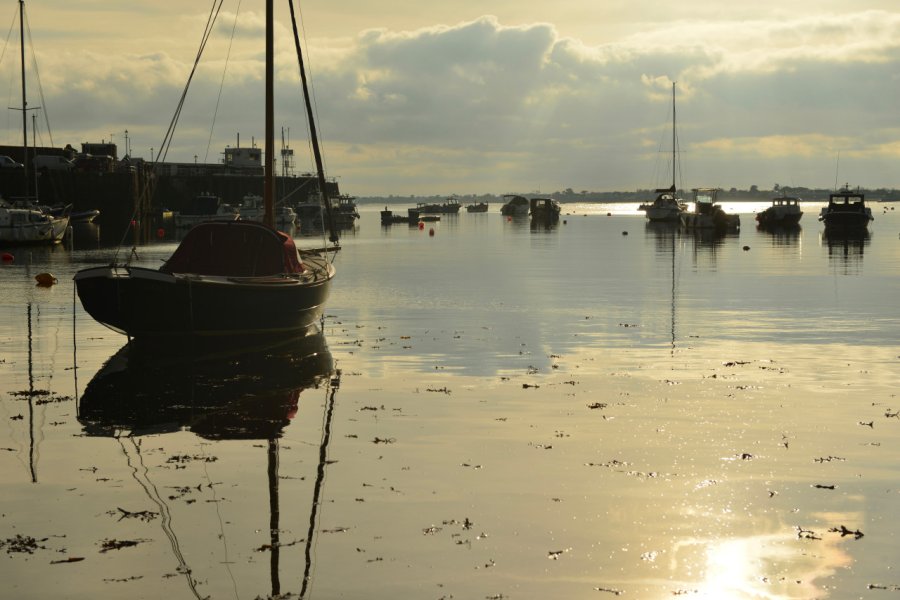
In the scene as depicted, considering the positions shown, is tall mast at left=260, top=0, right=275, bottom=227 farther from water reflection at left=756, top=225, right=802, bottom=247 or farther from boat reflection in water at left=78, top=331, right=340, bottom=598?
water reflection at left=756, top=225, right=802, bottom=247

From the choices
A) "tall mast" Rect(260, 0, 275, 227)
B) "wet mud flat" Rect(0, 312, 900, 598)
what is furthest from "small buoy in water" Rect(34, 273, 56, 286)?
"wet mud flat" Rect(0, 312, 900, 598)

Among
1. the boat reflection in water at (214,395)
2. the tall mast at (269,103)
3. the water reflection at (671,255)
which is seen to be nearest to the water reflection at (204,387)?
the boat reflection in water at (214,395)

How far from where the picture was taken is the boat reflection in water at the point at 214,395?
50.0 feet

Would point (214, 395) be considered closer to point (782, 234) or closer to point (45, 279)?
point (45, 279)

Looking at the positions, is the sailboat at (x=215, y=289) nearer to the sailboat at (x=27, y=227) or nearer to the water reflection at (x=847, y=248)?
the water reflection at (x=847, y=248)

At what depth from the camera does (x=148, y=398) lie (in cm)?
2139

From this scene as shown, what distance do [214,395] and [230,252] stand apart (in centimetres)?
948

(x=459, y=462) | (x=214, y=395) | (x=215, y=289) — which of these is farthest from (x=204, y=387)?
(x=459, y=462)

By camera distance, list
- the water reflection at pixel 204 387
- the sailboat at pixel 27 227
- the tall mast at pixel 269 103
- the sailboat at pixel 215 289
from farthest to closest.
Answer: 1. the sailboat at pixel 27 227
2. the tall mast at pixel 269 103
3. the sailboat at pixel 215 289
4. the water reflection at pixel 204 387

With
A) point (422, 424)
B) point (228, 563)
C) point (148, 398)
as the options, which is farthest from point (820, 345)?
point (228, 563)

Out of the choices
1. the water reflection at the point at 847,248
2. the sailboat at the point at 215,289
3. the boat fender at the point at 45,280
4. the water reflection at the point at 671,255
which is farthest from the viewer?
the water reflection at the point at 847,248

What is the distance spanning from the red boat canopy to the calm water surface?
2.47 metres

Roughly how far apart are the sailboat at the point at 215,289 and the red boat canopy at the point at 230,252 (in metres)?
0.03

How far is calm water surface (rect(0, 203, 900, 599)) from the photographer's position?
11406mm
